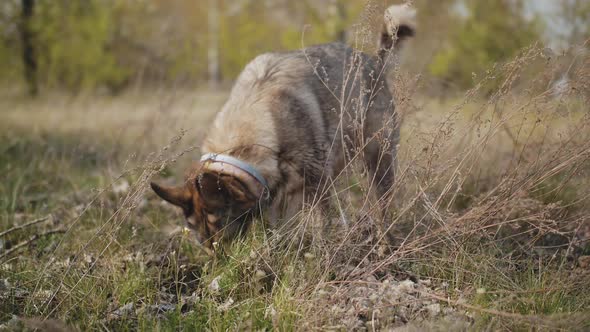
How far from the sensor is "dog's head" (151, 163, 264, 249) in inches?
106

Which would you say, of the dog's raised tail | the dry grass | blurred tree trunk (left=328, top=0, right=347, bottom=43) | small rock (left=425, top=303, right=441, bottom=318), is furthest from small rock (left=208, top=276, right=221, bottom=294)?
blurred tree trunk (left=328, top=0, right=347, bottom=43)

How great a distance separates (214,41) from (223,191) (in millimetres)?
18438

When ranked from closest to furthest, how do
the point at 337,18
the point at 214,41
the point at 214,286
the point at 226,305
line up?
the point at 226,305 → the point at 214,286 → the point at 337,18 → the point at 214,41

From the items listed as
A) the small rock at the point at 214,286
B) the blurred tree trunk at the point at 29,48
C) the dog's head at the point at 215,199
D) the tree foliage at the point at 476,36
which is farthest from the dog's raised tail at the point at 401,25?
the blurred tree trunk at the point at 29,48

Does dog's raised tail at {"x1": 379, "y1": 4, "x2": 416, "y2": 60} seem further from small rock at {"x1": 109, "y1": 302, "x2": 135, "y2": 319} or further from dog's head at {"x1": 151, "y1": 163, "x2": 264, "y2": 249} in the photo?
small rock at {"x1": 109, "y1": 302, "x2": 135, "y2": 319}

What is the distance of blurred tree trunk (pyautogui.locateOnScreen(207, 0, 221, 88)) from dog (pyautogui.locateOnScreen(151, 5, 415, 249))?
49.2ft

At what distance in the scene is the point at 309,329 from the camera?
6.49 ft

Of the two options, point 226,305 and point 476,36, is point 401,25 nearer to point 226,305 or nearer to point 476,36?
point 226,305

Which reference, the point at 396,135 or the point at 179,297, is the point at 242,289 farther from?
the point at 396,135

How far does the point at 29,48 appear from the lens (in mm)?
11766

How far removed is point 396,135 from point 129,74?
12.4 metres

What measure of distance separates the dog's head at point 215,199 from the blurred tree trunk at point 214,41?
15.7 meters

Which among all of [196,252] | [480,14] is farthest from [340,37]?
[196,252]

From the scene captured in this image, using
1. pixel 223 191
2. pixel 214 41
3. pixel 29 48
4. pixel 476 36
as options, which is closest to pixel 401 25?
pixel 223 191
